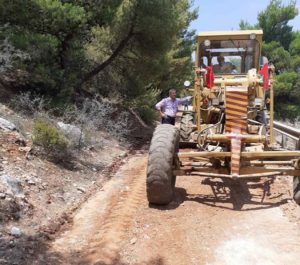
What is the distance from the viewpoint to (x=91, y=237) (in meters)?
5.94

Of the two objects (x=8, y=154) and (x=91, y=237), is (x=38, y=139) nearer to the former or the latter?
(x=8, y=154)

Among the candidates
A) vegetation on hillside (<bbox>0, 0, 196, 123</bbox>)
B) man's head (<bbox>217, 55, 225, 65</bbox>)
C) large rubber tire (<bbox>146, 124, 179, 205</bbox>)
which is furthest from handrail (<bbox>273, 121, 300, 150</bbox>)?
vegetation on hillside (<bbox>0, 0, 196, 123</bbox>)

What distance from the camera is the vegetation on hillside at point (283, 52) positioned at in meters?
30.5

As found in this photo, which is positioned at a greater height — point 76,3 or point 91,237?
point 76,3

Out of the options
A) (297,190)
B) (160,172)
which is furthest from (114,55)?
(297,190)

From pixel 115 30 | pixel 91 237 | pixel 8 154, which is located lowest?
pixel 91 237

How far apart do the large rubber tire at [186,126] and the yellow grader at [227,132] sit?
7 centimetres

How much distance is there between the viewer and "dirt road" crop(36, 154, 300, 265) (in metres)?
5.24

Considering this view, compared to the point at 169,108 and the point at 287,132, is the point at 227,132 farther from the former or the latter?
the point at 287,132

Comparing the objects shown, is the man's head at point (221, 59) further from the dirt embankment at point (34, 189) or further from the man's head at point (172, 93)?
the dirt embankment at point (34, 189)

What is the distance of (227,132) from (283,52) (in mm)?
25023

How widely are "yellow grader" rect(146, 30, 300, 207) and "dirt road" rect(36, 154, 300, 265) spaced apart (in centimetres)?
40

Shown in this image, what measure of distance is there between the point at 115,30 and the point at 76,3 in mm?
2503

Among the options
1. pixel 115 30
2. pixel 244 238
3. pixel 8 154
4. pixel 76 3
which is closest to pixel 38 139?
pixel 8 154
